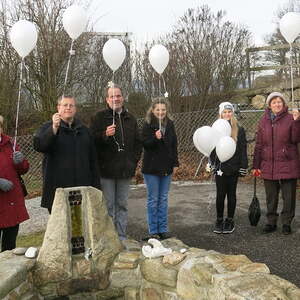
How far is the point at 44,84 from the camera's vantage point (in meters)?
10.6

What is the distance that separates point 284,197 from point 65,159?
282 centimetres

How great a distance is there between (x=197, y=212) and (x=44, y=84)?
6.10m

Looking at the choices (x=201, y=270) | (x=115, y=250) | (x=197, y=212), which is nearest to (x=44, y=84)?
(x=197, y=212)

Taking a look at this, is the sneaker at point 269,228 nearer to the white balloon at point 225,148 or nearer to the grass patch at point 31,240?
the white balloon at point 225,148

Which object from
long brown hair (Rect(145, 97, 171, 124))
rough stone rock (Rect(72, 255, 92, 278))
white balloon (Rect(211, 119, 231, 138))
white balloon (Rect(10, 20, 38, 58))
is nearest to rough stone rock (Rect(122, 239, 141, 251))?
rough stone rock (Rect(72, 255, 92, 278))

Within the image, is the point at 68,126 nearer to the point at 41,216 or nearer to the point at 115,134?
the point at 115,134

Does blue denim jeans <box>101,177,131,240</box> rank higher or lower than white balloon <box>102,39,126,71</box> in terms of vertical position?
lower

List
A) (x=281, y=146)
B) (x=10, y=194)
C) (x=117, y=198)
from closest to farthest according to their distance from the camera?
(x=10, y=194)
(x=117, y=198)
(x=281, y=146)

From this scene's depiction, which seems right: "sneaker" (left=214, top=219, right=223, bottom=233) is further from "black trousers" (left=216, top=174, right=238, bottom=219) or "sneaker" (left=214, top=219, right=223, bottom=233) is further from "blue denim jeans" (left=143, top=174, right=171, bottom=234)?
"blue denim jeans" (left=143, top=174, right=171, bottom=234)

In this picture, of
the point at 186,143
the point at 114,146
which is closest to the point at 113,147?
the point at 114,146

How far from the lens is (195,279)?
2.99 meters

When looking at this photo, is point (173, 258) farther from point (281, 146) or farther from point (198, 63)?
point (198, 63)

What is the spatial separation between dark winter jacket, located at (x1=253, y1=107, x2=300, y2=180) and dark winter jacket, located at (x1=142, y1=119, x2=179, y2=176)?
3.98 feet

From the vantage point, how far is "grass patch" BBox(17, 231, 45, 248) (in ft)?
16.9
